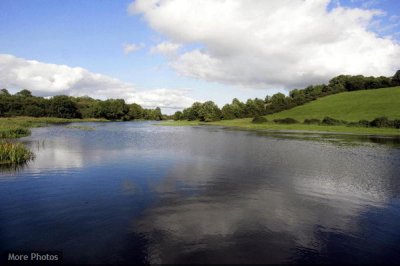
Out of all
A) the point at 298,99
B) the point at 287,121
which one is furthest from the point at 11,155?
the point at 298,99

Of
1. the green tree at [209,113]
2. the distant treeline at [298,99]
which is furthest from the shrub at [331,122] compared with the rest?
the green tree at [209,113]

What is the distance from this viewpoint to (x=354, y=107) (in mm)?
122562

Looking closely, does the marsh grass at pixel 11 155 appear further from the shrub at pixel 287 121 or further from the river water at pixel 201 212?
the shrub at pixel 287 121

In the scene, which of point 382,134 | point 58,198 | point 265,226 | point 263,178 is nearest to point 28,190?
point 58,198

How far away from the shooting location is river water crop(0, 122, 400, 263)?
12852mm

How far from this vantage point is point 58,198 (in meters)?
20.1

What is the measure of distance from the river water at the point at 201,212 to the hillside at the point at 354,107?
85337 mm

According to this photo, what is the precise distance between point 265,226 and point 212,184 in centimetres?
945

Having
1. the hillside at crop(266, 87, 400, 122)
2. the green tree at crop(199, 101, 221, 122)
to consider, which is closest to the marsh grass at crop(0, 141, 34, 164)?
the hillside at crop(266, 87, 400, 122)

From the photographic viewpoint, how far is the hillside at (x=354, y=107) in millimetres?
106688

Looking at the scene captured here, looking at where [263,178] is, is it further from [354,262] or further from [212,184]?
[354,262]

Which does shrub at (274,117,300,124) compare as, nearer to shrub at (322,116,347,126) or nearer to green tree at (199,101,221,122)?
shrub at (322,116,347,126)

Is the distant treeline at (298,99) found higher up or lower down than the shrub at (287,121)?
higher up

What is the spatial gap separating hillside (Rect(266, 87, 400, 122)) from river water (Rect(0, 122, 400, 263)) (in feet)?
280
